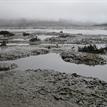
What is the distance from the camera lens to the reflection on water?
1696 centimetres

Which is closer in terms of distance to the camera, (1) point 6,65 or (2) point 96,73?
(2) point 96,73

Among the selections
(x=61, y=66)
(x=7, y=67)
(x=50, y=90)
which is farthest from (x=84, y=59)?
(x=50, y=90)

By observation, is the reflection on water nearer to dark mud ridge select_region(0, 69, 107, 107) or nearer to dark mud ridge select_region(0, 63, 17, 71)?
dark mud ridge select_region(0, 63, 17, 71)

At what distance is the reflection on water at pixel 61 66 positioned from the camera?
55.7 feet

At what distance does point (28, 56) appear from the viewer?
2334cm

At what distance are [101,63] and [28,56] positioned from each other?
7.36m

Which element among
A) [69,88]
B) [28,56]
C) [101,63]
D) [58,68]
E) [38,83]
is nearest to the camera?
[69,88]

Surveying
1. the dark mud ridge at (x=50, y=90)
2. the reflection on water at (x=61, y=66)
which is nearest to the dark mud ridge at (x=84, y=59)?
the reflection on water at (x=61, y=66)

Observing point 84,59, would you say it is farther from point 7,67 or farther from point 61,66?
point 7,67

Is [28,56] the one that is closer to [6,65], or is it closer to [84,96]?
[6,65]

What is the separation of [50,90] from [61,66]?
6.60m

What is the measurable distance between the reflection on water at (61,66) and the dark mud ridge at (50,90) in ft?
6.16

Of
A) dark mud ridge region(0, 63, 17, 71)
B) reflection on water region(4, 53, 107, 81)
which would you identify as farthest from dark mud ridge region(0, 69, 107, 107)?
reflection on water region(4, 53, 107, 81)

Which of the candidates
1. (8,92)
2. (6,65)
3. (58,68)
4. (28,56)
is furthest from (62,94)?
(28,56)
